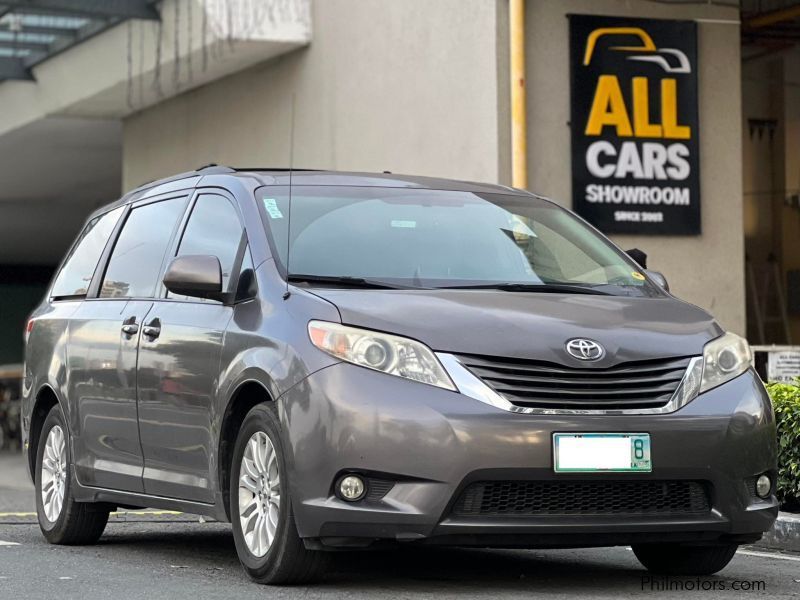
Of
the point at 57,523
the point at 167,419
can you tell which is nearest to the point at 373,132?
the point at 57,523

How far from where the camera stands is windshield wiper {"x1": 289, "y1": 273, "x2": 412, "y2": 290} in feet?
21.8

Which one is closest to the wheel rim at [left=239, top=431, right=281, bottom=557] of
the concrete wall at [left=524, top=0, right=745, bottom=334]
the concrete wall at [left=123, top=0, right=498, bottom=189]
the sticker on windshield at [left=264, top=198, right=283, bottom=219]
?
the sticker on windshield at [left=264, top=198, right=283, bottom=219]

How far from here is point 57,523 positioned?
8672 mm

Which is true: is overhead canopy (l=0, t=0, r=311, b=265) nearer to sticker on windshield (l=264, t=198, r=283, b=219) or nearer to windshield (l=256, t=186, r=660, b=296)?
windshield (l=256, t=186, r=660, b=296)

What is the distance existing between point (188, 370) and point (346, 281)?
893 millimetres

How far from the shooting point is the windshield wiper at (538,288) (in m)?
6.82

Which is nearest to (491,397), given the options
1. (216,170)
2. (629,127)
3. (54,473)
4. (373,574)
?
(373,574)

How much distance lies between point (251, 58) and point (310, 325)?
1287 cm

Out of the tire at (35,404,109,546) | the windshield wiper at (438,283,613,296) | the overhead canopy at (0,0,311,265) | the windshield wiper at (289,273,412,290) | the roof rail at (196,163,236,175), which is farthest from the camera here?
the overhead canopy at (0,0,311,265)

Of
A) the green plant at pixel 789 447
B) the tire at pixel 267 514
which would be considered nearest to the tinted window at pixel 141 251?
the tire at pixel 267 514

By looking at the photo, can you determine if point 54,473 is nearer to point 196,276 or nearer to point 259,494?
point 196,276

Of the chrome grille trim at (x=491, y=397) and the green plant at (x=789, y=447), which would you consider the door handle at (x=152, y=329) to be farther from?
the green plant at (x=789, y=447)

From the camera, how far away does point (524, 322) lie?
20.6ft

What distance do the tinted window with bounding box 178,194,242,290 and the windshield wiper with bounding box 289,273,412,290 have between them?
1.60 feet
